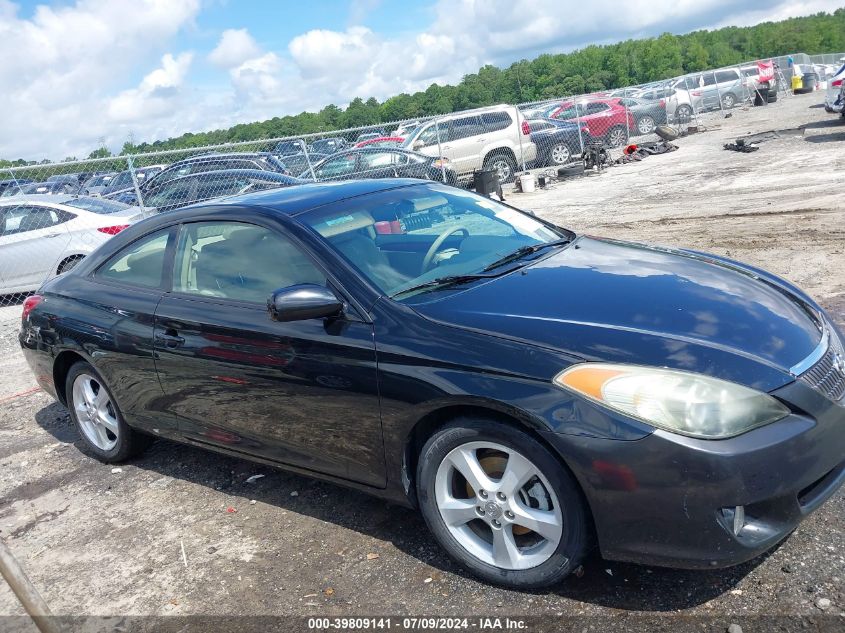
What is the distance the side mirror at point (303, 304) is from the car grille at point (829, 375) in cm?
191

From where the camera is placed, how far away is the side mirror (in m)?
3.42

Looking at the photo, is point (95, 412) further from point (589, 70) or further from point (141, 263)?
point (589, 70)

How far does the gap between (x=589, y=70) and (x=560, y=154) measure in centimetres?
8842

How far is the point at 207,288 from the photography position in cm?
421

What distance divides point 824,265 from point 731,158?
10.8 metres

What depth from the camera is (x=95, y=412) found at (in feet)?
16.8

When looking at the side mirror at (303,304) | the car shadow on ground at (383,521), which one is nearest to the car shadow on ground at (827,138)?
the car shadow on ground at (383,521)

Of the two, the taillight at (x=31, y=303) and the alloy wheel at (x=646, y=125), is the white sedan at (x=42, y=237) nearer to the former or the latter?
the taillight at (x=31, y=303)

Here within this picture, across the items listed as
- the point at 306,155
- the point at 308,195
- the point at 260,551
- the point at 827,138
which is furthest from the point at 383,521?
the point at 827,138

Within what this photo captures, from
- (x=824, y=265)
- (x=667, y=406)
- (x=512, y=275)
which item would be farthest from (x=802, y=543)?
(x=824, y=265)

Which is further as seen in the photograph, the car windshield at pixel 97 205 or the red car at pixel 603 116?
the red car at pixel 603 116

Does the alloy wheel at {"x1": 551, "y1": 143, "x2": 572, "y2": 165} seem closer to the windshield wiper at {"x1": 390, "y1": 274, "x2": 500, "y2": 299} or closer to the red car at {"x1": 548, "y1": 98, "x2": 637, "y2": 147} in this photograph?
the red car at {"x1": 548, "y1": 98, "x2": 637, "y2": 147}

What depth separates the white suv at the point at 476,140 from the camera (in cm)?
1866

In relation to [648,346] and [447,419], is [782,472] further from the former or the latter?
[447,419]
